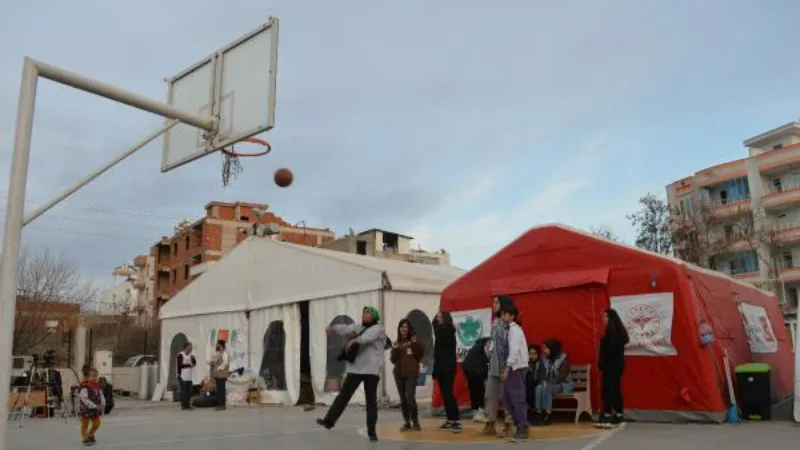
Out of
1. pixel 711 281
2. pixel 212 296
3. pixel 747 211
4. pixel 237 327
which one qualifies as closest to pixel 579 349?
pixel 711 281

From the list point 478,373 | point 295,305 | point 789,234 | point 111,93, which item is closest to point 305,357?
point 295,305

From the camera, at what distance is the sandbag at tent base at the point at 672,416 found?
9.82 meters

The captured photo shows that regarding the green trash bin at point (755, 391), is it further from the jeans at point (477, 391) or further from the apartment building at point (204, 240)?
the apartment building at point (204, 240)

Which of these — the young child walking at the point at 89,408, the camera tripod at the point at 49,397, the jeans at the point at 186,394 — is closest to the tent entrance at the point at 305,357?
the jeans at the point at 186,394

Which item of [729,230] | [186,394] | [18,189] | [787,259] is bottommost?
[186,394]

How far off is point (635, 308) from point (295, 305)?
30.9 ft

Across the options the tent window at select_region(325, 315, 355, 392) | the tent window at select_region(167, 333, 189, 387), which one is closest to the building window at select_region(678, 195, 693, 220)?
the tent window at select_region(167, 333, 189, 387)

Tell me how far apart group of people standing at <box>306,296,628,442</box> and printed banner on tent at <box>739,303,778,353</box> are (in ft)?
14.5

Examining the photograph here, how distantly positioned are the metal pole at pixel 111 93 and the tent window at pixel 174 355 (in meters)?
16.1

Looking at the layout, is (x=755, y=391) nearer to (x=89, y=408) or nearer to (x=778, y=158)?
(x=89, y=408)

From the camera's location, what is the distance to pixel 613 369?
9688 millimetres

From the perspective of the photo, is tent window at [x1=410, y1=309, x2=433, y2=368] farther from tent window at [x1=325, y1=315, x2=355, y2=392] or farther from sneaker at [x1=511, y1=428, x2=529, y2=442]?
sneaker at [x1=511, y1=428, x2=529, y2=442]

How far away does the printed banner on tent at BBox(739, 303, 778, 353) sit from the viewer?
42.9 ft

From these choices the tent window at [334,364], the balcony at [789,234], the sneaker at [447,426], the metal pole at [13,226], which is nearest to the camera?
the metal pole at [13,226]
